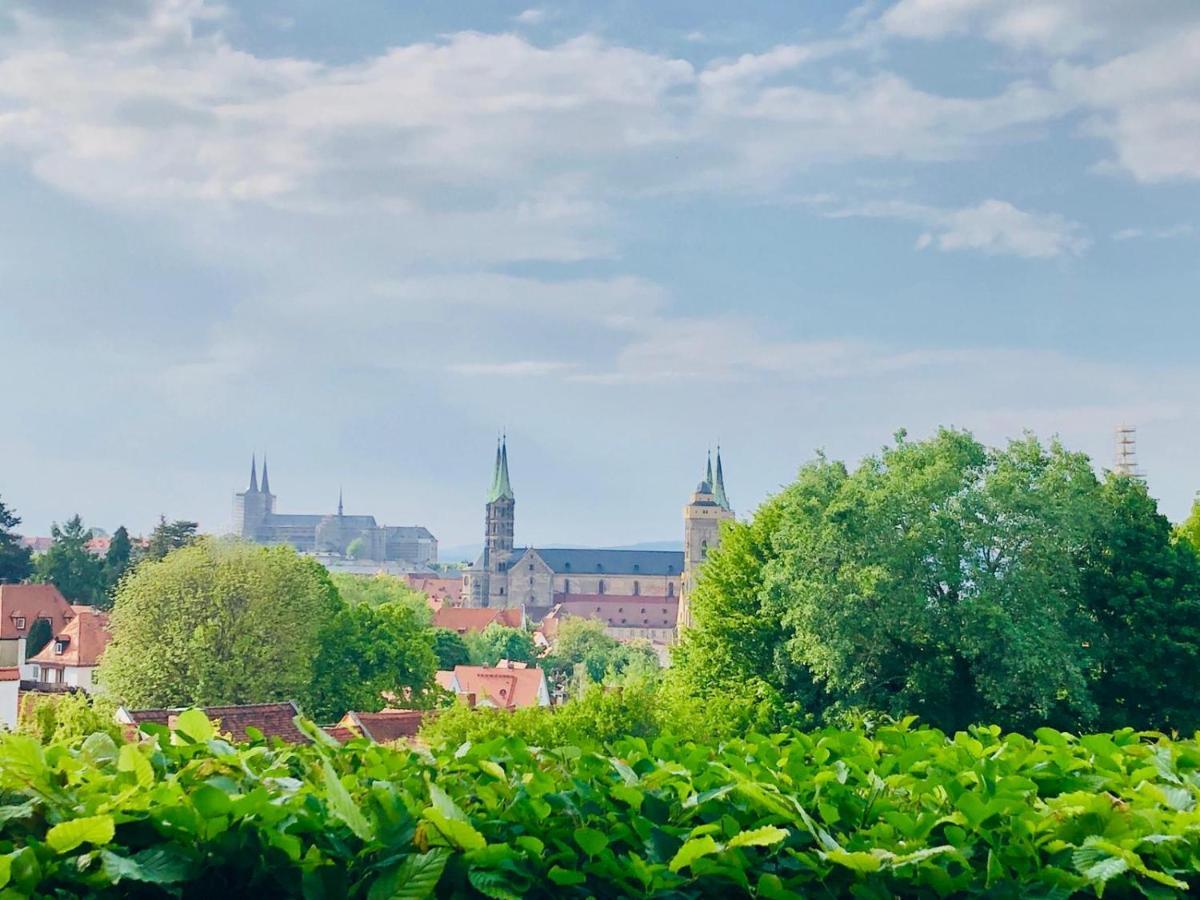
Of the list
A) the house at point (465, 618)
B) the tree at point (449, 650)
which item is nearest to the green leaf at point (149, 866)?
the tree at point (449, 650)

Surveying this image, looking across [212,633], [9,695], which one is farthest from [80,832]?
[212,633]

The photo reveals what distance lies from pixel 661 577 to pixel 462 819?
172913 mm

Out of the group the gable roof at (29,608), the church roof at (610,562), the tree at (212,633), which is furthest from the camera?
the church roof at (610,562)

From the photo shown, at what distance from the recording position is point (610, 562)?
179125 millimetres

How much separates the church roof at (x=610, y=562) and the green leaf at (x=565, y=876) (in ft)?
563

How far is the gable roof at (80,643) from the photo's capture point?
5181 centimetres

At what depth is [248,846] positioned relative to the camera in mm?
3529

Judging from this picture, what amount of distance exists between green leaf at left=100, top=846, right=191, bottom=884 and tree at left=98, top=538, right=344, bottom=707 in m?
35.9

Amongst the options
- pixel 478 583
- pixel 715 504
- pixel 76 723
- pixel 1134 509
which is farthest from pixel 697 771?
pixel 478 583

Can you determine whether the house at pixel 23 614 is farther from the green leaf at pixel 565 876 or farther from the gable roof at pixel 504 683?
the green leaf at pixel 565 876

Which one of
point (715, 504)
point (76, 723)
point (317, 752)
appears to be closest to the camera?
point (317, 752)

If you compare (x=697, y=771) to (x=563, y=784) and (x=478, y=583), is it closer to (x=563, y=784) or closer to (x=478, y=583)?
(x=563, y=784)

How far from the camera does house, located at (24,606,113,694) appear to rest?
51.7 meters

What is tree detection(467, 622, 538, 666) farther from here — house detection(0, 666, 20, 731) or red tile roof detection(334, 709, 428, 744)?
house detection(0, 666, 20, 731)
